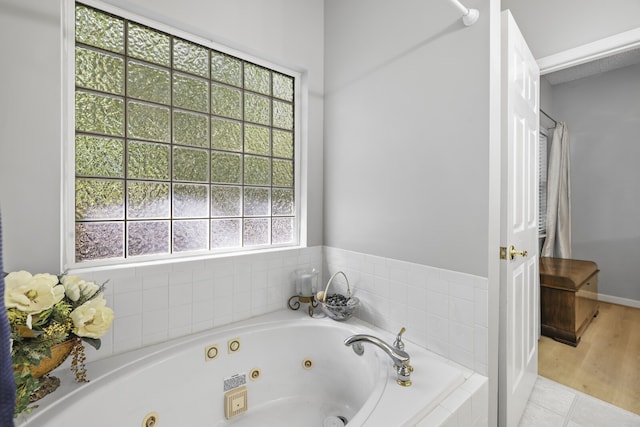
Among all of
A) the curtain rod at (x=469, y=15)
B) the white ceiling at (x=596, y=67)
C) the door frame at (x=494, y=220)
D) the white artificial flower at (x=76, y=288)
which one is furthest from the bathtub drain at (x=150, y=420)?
the white ceiling at (x=596, y=67)

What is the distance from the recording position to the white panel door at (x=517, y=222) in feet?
4.59

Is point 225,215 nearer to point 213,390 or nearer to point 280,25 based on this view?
point 213,390

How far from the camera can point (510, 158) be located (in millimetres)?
1418

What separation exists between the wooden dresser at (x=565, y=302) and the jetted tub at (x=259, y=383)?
173 centimetres

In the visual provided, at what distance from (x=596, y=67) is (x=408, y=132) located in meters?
3.03

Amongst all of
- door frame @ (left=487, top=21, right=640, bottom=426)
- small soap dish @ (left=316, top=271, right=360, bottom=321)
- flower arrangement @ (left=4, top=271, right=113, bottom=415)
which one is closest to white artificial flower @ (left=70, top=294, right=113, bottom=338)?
flower arrangement @ (left=4, top=271, right=113, bottom=415)

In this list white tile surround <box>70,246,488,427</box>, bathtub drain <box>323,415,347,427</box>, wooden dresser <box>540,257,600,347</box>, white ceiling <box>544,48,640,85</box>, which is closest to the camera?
white tile surround <box>70,246,488,427</box>

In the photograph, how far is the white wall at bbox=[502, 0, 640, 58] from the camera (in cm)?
158

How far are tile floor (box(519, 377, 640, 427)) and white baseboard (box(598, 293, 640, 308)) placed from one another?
238 centimetres

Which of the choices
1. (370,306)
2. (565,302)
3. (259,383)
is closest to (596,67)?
(565,302)

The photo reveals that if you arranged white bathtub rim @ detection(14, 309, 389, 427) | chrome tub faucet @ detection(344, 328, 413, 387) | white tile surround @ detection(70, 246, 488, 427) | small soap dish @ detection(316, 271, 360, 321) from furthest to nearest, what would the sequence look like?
small soap dish @ detection(316, 271, 360, 321), white tile surround @ detection(70, 246, 488, 427), chrome tub faucet @ detection(344, 328, 413, 387), white bathtub rim @ detection(14, 309, 389, 427)

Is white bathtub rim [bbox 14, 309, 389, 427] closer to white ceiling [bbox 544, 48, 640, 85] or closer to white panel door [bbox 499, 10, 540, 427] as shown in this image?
white panel door [bbox 499, 10, 540, 427]

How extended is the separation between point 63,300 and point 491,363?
5.82 feet

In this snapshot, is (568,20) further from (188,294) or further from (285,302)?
(188,294)
